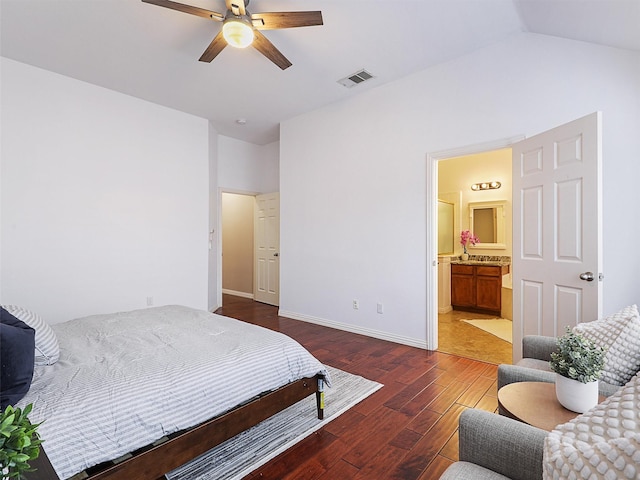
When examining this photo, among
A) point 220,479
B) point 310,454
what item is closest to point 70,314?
point 220,479

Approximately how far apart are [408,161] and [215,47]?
7.51 ft

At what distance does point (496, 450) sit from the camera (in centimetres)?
114

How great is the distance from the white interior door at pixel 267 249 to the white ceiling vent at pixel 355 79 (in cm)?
260

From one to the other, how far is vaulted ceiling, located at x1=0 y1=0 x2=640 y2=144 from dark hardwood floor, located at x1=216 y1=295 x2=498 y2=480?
115 inches

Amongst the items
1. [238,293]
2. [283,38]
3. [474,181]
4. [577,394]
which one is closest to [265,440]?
[577,394]

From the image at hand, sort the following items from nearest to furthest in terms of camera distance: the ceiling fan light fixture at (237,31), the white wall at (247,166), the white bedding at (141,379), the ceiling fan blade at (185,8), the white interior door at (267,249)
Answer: the white bedding at (141,379) < the ceiling fan blade at (185,8) < the ceiling fan light fixture at (237,31) < the white wall at (247,166) < the white interior door at (267,249)

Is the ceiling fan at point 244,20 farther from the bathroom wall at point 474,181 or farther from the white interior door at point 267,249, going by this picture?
the bathroom wall at point 474,181

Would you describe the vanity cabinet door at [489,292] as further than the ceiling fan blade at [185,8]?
Yes

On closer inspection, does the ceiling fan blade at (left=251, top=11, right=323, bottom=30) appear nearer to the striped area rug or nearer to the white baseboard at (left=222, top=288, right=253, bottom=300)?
the striped area rug

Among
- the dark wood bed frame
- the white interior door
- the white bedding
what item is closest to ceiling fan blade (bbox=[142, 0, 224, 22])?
the white bedding

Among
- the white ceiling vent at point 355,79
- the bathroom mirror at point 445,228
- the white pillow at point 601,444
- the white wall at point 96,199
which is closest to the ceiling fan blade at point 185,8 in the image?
the white ceiling vent at point 355,79

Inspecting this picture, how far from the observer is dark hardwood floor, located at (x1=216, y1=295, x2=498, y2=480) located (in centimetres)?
173

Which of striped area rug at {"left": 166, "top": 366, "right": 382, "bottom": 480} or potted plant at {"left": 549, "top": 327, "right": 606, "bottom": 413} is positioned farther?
striped area rug at {"left": 166, "top": 366, "right": 382, "bottom": 480}

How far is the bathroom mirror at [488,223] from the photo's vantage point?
5488 mm
